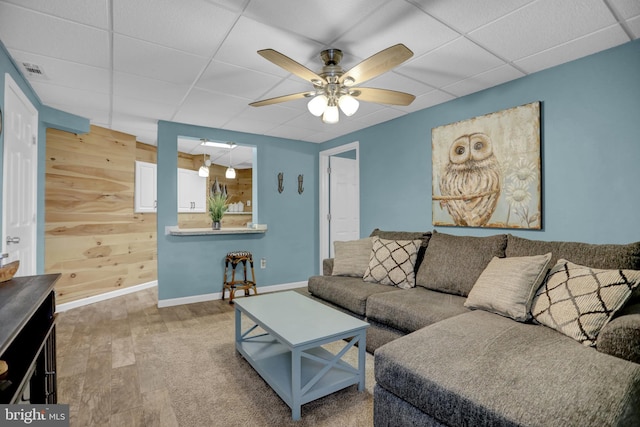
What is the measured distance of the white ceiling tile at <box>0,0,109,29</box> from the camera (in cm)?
171

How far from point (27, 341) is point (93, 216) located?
3.37m

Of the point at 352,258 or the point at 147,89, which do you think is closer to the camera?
the point at 147,89

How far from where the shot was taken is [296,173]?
499 cm

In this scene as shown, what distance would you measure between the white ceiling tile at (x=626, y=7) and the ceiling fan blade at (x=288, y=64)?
1718 mm

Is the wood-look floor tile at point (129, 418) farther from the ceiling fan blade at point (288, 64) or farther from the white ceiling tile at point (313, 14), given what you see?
the white ceiling tile at point (313, 14)

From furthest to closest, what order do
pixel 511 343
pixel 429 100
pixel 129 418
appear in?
pixel 429 100 → pixel 129 418 → pixel 511 343

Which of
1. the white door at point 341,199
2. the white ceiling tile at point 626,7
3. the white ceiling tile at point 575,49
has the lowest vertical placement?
the white door at point 341,199

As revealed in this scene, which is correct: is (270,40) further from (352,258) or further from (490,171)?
(490,171)

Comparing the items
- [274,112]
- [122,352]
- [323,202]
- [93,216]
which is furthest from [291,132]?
[122,352]

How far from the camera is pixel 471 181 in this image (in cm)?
305

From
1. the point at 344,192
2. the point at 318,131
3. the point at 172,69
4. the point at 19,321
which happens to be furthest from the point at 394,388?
the point at 344,192

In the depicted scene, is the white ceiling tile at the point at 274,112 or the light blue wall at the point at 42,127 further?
the white ceiling tile at the point at 274,112

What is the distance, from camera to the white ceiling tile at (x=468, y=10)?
5.69ft

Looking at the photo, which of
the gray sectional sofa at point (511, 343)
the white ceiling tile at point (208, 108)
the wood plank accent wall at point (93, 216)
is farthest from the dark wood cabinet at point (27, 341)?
the wood plank accent wall at point (93, 216)
